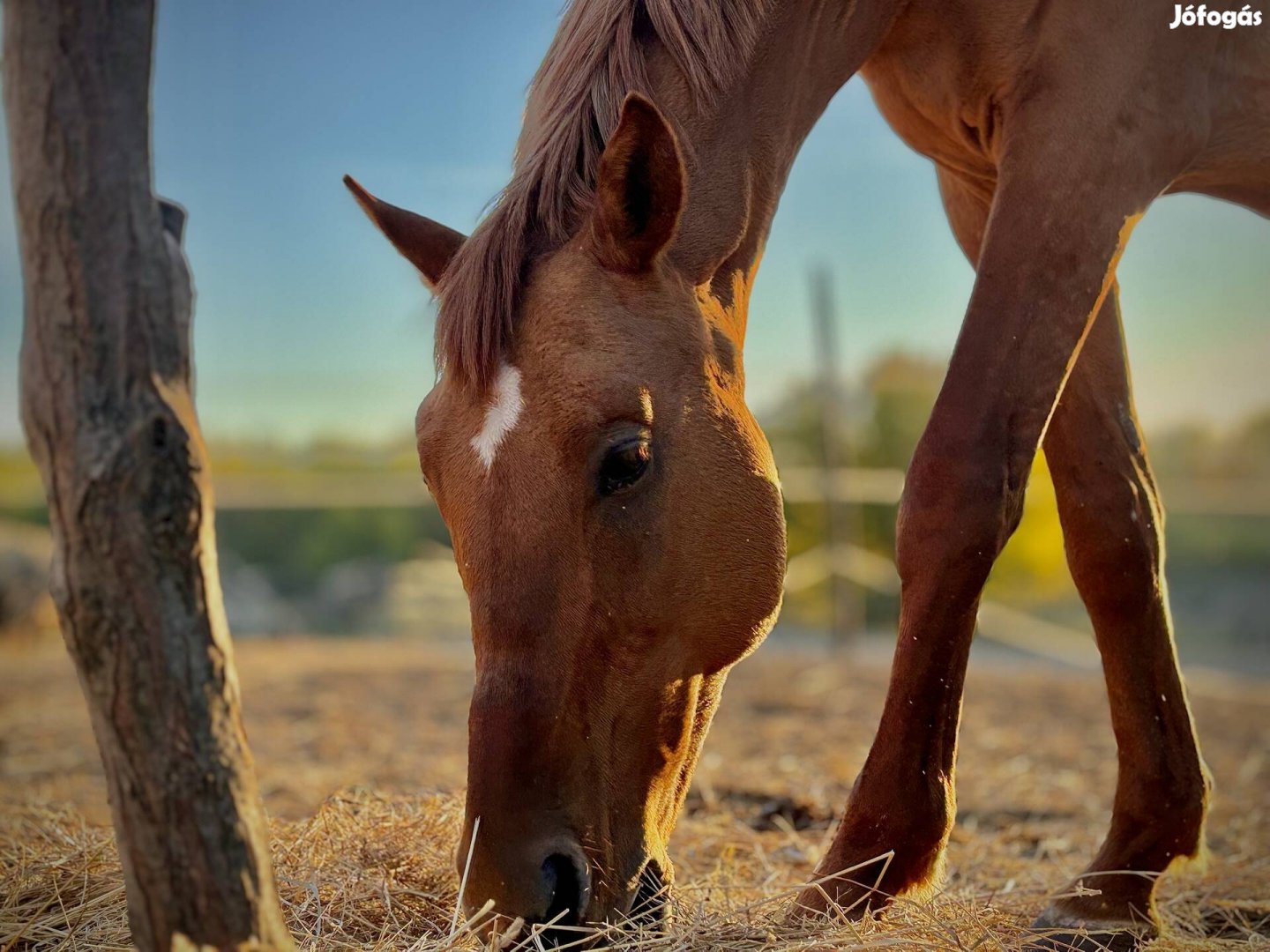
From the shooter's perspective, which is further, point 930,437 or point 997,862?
point 997,862

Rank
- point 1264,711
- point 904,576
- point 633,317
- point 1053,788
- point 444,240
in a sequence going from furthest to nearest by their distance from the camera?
point 1264,711, point 1053,788, point 444,240, point 904,576, point 633,317

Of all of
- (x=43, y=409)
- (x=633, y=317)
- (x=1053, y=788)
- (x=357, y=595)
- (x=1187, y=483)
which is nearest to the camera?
(x=43, y=409)

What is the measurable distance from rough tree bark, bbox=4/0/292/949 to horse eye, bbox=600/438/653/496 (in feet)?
2.18

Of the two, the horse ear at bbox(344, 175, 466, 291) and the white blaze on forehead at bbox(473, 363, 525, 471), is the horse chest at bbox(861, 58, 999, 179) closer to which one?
the horse ear at bbox(344, 175, 466, 291)

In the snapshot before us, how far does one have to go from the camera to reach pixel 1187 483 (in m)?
14.8

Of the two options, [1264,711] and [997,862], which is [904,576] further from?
[1264,711]

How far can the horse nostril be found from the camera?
1621mm

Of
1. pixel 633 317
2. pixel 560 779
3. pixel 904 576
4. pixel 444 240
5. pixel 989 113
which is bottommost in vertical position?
pixel 560 779

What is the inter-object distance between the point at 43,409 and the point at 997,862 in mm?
2569

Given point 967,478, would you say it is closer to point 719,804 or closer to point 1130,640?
point 1130,640

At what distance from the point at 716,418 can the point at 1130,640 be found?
1082 millimetres

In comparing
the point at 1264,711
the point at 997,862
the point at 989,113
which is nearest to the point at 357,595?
the point at 1264,711

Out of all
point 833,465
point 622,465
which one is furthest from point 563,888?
point 833,465

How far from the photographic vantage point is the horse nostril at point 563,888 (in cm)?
162
